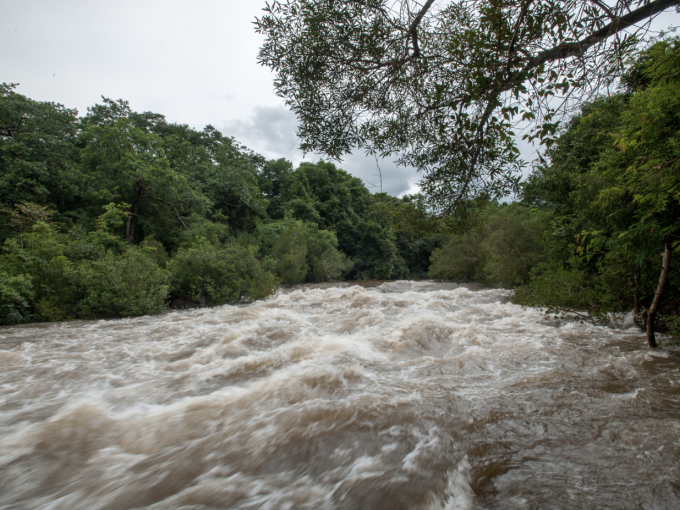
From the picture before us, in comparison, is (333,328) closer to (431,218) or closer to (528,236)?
(431,218)

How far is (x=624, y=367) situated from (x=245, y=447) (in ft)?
19.0

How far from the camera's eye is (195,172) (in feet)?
79.4

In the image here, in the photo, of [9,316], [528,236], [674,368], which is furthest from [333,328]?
[528,236]

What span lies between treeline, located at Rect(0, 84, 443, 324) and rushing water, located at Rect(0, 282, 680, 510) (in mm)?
2535

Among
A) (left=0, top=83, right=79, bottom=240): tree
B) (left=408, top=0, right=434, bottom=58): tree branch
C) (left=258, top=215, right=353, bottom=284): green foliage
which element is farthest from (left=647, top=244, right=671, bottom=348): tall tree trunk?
(left=0, top=83, right=79, bottom=240): tree

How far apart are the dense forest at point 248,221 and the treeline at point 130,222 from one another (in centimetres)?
7

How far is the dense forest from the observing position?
4805 mm

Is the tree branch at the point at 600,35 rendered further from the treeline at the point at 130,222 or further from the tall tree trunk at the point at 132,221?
the tall tree trunk at the point at 132,221

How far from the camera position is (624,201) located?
225 inches

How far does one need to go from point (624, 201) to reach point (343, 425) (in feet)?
20.8

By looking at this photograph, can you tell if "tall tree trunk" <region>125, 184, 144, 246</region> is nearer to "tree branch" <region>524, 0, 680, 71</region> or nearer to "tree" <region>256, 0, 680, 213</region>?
"tree" <region>256, 0, 680, 213</region>

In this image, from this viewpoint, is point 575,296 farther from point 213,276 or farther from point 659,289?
point 213,276

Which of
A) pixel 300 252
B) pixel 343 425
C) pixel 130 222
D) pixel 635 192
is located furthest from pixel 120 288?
pixel 300 252

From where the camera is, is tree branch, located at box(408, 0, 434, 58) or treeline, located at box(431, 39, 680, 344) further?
treeline, located at box(431, 39, 680, 344)
